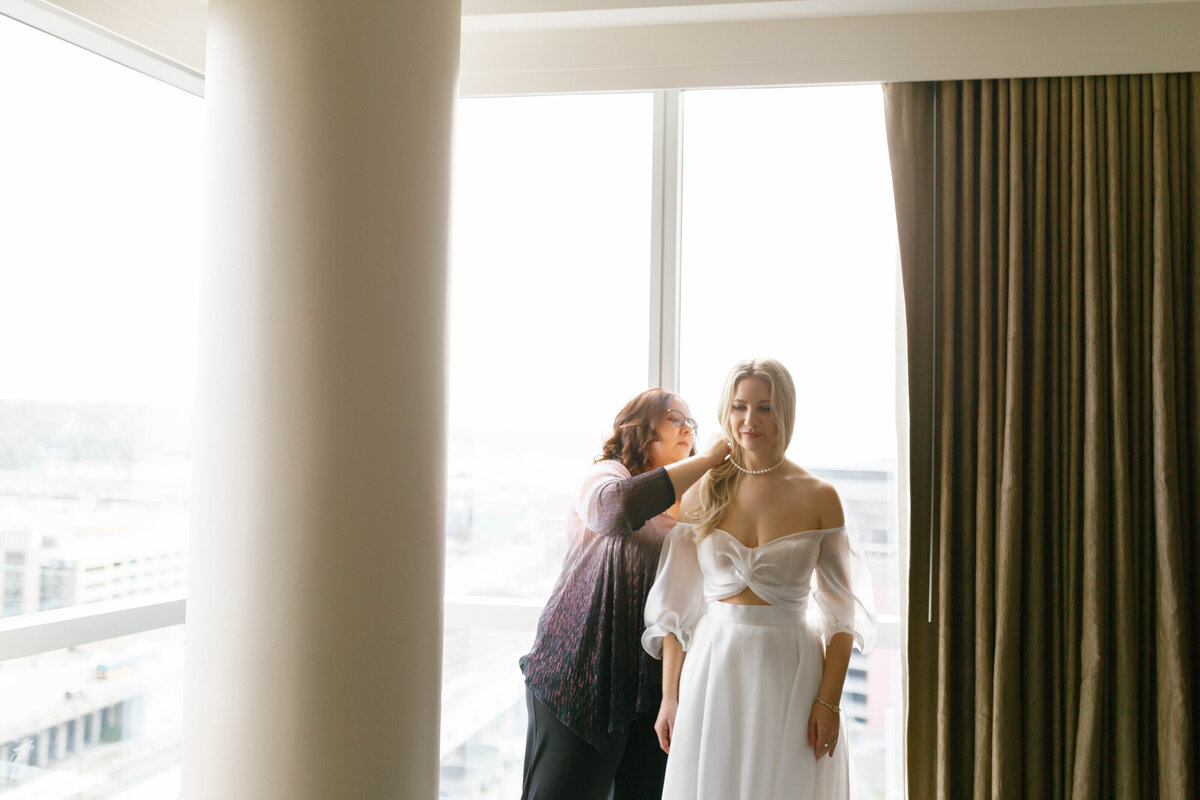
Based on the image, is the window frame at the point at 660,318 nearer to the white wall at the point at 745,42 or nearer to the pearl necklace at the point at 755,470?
the white wall at the point at 745,42

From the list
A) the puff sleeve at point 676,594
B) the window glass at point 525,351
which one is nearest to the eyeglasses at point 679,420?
the puff sleeve at point 676,594

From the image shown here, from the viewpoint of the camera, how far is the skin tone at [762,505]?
6.61 feet

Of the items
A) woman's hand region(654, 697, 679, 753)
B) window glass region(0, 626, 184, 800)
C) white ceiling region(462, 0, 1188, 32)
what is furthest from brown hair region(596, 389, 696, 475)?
window glass region(0, 626, 184, 800)

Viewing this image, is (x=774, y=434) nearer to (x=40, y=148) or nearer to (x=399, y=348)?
(x=399, y=348)

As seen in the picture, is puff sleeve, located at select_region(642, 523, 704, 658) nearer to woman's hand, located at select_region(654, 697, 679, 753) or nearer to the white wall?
woman's hand, located at select_region(654, 697, 679, 753)

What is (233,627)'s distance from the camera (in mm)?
1551

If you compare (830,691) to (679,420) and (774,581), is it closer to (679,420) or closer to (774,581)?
(774,581)

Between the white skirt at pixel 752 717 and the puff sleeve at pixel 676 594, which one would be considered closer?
the white skirt at pixel 752 717

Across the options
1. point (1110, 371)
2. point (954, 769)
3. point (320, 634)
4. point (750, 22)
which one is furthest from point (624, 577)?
point (750, 22)

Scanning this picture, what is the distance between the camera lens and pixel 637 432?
7.45 feet

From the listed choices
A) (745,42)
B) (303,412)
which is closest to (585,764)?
(303,412)

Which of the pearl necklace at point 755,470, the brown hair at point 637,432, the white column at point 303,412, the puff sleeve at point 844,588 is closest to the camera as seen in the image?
the white column at point 303,412

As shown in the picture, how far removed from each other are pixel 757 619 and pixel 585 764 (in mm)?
609

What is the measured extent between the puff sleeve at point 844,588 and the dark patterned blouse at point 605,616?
0.42m
